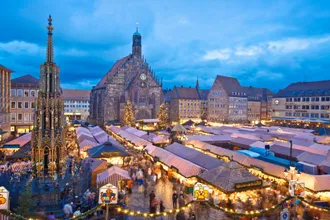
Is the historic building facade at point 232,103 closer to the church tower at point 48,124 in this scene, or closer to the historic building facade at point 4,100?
the historic building facade at point 4,100

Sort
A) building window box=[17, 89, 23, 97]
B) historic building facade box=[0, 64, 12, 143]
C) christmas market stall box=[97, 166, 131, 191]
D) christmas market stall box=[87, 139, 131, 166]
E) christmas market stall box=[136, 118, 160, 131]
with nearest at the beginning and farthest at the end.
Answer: christmas market stall box=[97, 166, 131, 191] → christmas market stall box=[87, 139, 131, 166] → historic building facade box=[0, 64, 12, 143] → building window box=[17, 89, 23, 97] → christmas market stall box=[136, 118, 160, 131]

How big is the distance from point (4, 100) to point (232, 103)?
54.4 meters

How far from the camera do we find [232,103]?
69.9 metres

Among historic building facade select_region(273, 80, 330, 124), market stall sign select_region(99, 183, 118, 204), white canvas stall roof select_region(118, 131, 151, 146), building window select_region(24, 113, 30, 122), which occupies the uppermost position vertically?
historic building facade select_region(273, 80, 330, 124)

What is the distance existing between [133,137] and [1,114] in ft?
63.8

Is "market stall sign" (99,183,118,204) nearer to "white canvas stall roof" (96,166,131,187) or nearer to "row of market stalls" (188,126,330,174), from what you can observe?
"white canvas stall roof" (96,166,131,187)

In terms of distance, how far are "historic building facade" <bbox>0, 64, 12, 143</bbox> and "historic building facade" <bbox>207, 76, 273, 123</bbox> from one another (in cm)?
5164

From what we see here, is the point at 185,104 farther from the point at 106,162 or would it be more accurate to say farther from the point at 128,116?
the point at 106,162

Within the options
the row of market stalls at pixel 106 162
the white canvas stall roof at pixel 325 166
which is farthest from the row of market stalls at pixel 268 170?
the row of market stalls at pixel 106 162

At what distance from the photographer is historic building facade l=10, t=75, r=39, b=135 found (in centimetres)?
4216

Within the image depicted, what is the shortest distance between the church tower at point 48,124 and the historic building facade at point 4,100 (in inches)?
1024

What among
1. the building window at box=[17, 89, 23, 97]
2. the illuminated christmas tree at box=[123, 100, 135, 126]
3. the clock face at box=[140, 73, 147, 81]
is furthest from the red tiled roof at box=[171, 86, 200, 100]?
the building window at box=[17, 89, 23, 97]

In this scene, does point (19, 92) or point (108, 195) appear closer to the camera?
point (108, 195)

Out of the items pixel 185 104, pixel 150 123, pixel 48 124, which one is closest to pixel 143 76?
pixel 150 123
